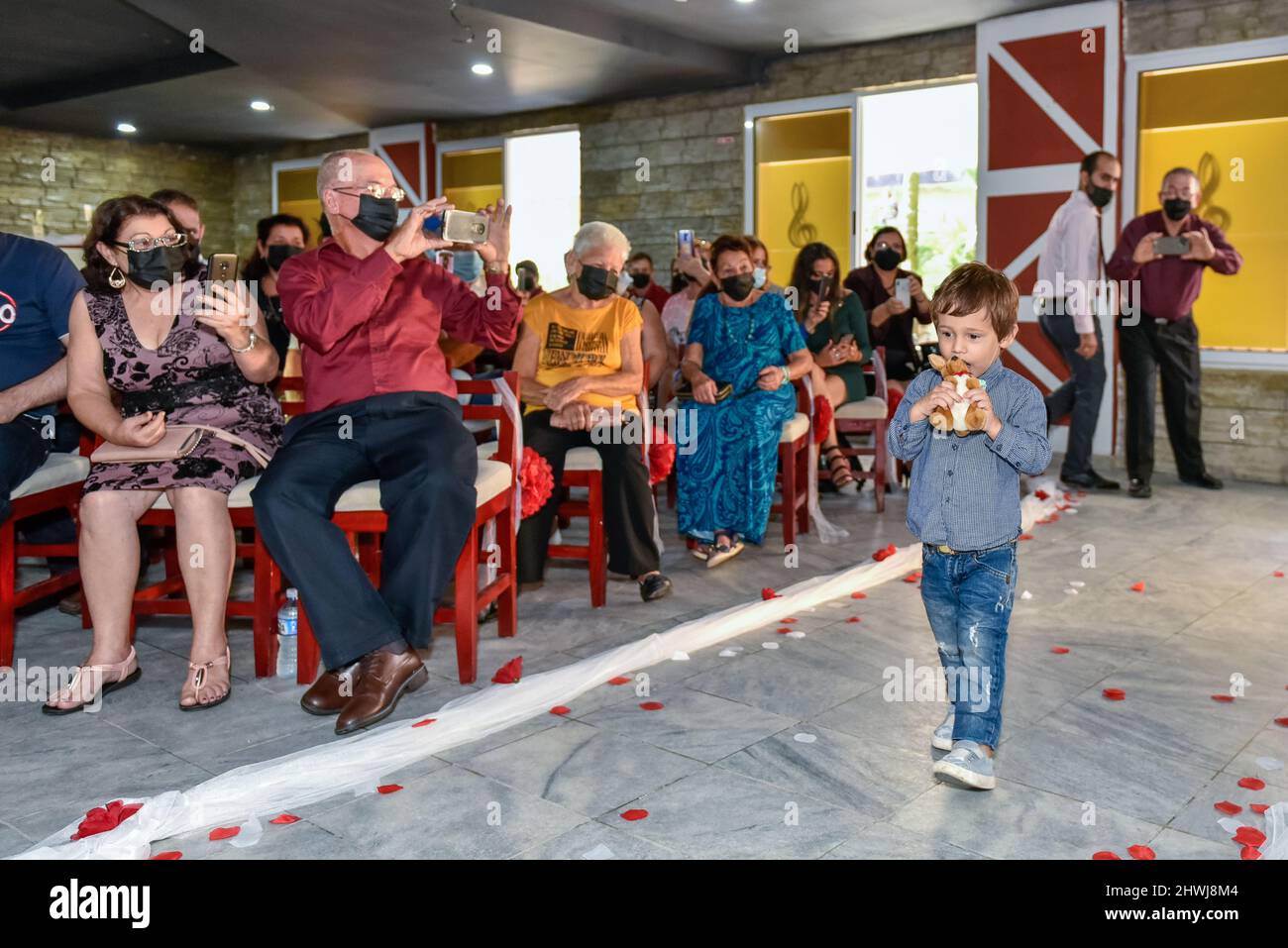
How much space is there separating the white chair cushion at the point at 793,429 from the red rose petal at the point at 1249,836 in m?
2.57

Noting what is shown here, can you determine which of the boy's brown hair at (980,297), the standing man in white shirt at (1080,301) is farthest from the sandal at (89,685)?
the standing man in white shirt at (1080,301)

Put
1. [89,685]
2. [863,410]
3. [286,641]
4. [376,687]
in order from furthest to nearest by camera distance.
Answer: [863,410], [286,641], [89,685], [376,687]

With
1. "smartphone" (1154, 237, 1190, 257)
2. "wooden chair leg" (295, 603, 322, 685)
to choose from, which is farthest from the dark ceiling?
"wooden chair leg" (295, 603, 322, 685)

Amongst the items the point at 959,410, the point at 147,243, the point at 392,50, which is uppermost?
the point at 392,50

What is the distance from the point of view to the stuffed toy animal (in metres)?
2.20

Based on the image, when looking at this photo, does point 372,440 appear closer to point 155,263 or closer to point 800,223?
point 155,263

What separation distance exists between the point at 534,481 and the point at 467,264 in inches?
27.1

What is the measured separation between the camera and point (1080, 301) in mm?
5688

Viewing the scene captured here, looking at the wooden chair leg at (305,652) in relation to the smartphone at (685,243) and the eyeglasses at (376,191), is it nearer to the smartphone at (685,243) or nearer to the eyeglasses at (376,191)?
the eyeglasses at (376,191)

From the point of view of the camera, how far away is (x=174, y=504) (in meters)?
2.96

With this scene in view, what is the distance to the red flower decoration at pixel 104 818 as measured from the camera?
211cm

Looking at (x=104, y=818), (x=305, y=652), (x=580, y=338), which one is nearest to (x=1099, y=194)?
(x=580, y=338)
